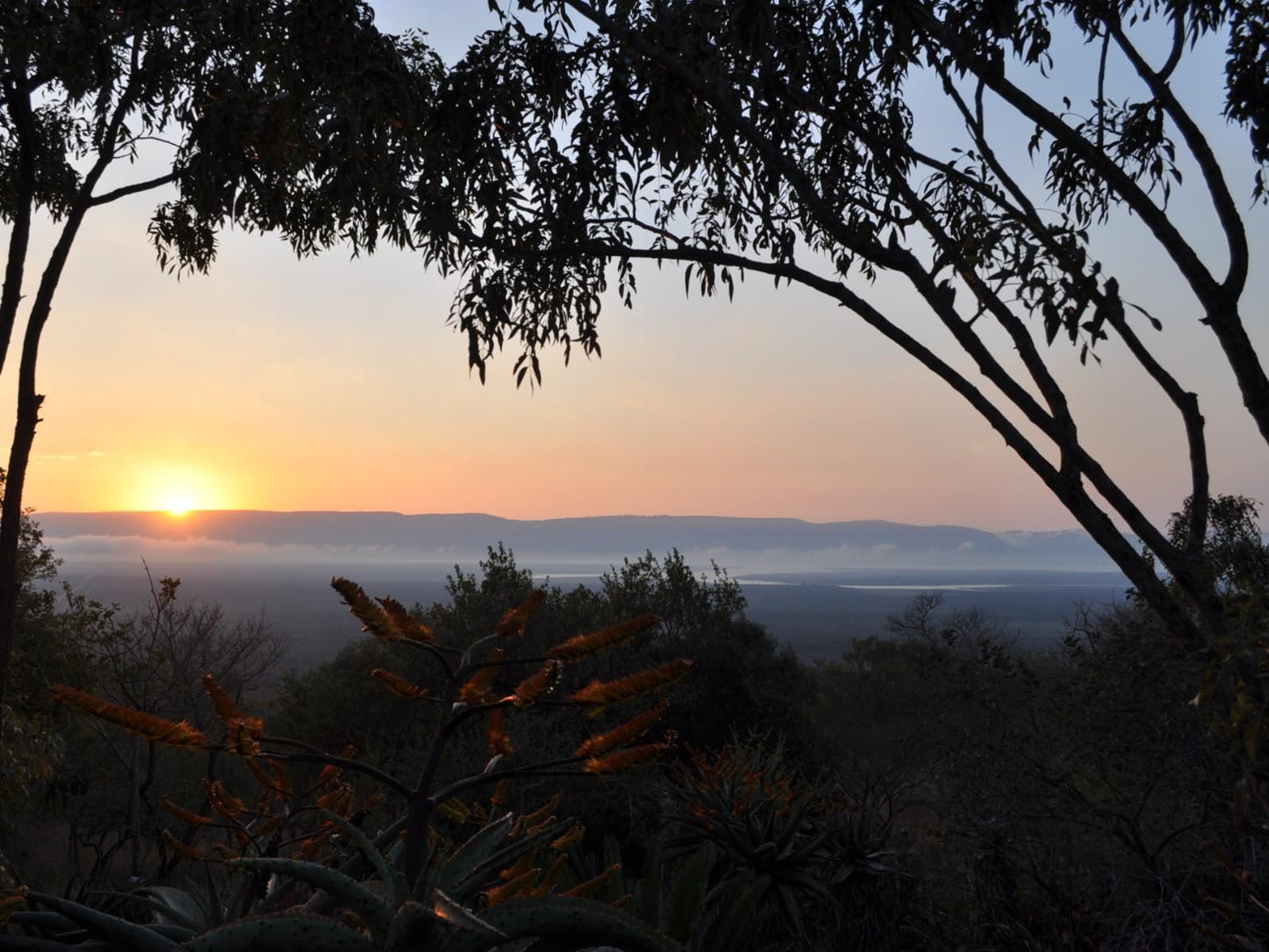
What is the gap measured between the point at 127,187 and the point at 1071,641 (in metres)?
12.7

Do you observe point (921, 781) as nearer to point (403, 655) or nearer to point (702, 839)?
point (702, 839)

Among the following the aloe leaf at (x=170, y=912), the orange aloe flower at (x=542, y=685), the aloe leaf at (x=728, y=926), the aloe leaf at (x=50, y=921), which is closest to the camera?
the orange aloe flower at (x=542, y=685)

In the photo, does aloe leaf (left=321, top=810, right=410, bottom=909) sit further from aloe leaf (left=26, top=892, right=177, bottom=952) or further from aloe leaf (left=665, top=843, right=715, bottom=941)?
aloe leaf (left=665, top=843, right=715, bottom=941)

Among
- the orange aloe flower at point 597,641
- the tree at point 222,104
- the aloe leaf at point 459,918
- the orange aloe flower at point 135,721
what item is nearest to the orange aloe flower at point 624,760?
the orange aloe flower at point 597,641

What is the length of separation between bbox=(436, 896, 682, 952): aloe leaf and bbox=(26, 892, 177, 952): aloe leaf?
703 mm

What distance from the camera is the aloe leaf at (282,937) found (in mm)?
1816

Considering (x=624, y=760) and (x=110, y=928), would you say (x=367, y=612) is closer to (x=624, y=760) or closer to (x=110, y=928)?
(x=624, y=760)

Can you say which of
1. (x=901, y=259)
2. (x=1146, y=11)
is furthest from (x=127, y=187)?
(x=1146, y=11)

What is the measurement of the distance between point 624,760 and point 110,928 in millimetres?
1126

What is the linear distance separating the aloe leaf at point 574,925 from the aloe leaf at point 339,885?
0.20 m

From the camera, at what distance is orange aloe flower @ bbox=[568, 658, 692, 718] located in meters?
1.91

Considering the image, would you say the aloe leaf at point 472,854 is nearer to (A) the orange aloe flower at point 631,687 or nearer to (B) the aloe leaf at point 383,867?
(B) the aloe leaf at point 383,867

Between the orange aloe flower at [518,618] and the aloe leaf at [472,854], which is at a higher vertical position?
the orange aloe flower at [518,618]

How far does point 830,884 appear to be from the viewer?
8.73 metres
